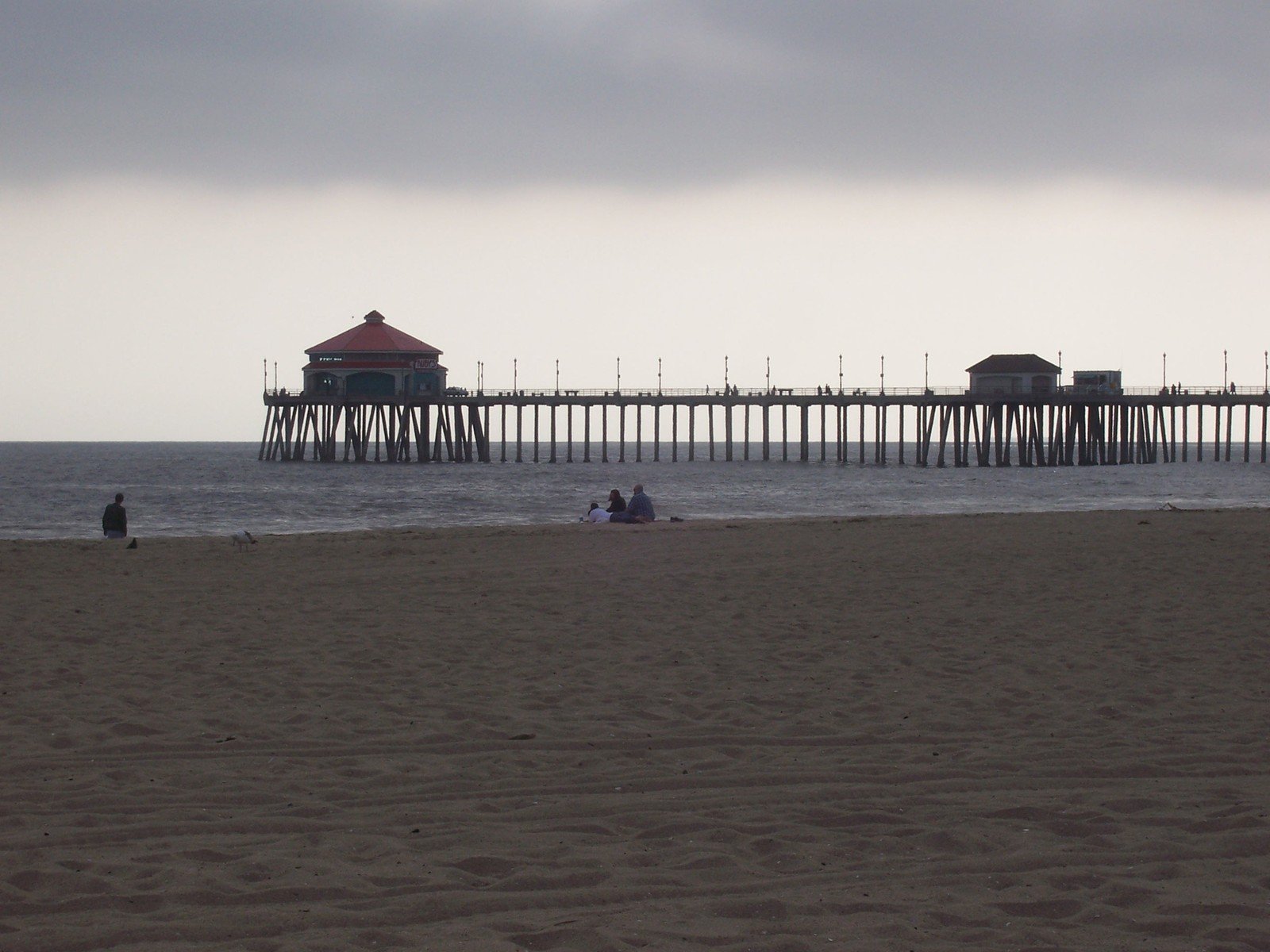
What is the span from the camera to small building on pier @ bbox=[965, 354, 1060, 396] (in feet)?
234

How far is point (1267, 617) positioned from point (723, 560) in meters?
6.63

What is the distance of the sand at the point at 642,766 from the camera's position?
462 cm

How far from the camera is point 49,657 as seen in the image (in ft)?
30.8

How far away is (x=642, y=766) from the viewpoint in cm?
661

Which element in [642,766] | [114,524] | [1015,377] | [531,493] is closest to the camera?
[642,766]

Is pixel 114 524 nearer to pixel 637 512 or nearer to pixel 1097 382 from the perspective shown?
pixel 637 512

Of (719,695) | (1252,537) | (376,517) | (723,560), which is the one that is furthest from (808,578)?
(376,517)

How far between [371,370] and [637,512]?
190ft

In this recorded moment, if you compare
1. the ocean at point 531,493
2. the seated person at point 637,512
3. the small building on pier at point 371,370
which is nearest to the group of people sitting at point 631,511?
the seated person at point 637,512

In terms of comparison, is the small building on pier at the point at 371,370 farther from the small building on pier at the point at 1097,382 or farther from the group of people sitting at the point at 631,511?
the group of people sitting at the point at 631,511

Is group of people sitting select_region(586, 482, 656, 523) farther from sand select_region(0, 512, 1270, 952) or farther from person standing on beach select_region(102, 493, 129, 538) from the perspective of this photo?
sand select_region(0, 512, 1270, 952)

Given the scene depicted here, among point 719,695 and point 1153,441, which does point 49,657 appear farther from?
point 1153,441

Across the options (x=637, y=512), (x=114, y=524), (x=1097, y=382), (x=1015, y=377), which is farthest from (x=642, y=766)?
(x=1097, y=382)

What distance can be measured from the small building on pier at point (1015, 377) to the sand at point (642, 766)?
6060cm
